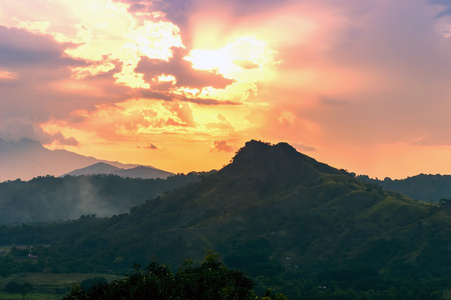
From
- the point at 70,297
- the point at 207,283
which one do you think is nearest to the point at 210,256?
the point at 207,283

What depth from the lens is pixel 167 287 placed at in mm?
83750

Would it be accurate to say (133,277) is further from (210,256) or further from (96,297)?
(210,256)

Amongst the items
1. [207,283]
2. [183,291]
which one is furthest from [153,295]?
[207,283]

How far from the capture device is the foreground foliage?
80.9 meters

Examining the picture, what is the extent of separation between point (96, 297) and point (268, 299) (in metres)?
27.7

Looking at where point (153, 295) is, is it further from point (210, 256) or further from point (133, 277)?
point (210, 256)

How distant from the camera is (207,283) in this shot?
89.6 meters

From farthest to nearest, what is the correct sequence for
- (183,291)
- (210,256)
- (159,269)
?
(210,256)
(159,269)
(183,291)

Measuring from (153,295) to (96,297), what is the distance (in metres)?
8.93

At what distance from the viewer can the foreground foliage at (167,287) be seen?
265 feet

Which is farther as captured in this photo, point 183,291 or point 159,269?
point 159,269

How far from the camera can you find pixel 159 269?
3730 inches

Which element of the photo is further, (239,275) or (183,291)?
(239,275)

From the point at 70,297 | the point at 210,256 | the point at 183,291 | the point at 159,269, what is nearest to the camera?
the point at 70,297
